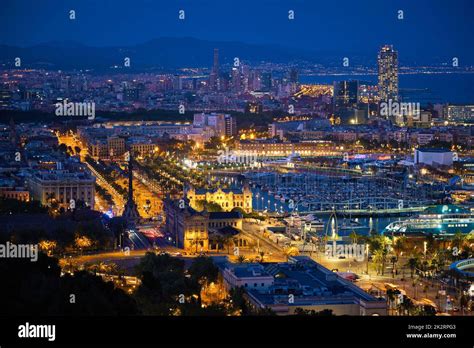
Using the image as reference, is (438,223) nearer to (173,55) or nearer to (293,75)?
(173,55)

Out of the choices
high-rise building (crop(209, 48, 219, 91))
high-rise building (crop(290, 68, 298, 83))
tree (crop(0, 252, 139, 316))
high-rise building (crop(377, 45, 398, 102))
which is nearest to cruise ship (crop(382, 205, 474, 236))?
tree (crop(0, 252, 139, 316))

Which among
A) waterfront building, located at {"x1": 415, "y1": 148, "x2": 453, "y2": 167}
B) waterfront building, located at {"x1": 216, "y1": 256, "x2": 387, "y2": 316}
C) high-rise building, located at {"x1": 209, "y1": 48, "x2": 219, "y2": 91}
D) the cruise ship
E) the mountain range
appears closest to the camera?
waterfront building, located at {"x1": 216, "y1": 256, "x2": 387, "y2": 316}

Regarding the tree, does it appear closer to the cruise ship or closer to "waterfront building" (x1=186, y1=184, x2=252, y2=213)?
the cruise ship

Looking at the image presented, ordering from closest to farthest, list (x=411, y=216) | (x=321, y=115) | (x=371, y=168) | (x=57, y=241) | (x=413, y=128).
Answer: (x=57, y=241), (x=411, y=216), (x=371, y=168), (x=413, y=128), (x=321, y=115)

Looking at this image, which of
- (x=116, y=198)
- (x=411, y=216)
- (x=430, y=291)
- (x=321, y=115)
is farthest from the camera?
(x=321, y=115)

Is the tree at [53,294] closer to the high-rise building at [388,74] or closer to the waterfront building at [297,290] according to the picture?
the waterfront building at [297,290]

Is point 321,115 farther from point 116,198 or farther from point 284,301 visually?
point 284,301

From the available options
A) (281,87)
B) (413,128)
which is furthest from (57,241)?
(281,87)
